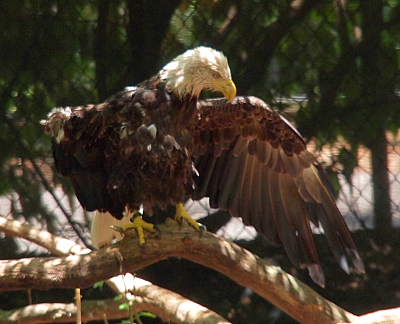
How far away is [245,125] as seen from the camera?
9.87ft

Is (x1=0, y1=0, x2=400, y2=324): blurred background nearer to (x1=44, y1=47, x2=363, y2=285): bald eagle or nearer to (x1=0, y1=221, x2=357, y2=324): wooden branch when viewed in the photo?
(x1=44, y1=47, x2=363, y2=285): bald eagle

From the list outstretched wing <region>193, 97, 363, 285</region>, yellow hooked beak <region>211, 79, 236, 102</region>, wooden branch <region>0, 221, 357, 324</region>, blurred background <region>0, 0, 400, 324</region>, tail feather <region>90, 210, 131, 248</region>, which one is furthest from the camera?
blurred background <region>0, 0, 400, 324</region>

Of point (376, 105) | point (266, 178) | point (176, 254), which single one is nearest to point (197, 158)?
point (266, 178)

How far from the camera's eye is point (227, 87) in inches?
105

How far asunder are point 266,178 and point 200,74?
72cm

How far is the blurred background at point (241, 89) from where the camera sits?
3.66 meters

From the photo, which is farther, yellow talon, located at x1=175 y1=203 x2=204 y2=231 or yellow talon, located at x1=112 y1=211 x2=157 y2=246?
yellow talon, located at x1=175 y1=203 x2=204 y2=231

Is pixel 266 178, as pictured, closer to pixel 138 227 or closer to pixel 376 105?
pixel 138 227

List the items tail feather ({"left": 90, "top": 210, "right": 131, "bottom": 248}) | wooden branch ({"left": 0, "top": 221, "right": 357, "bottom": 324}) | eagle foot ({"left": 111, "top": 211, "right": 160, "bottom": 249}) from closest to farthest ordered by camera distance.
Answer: wooden branch ({"left": 0, "top": 221, "right": 357, "bottom": 324}) < eagle foot ({"left": 111, "top": 211, "right": 160, "bottom": 249}) < tail feather ({"left": 90, "top": 210, "right": 131, "bottom": 248})

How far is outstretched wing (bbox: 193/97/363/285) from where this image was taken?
2.90m

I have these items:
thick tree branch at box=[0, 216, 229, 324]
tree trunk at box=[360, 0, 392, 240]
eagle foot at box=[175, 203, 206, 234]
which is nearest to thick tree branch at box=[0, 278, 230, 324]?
thick tree branch at box=[0, 216, 229, 324]

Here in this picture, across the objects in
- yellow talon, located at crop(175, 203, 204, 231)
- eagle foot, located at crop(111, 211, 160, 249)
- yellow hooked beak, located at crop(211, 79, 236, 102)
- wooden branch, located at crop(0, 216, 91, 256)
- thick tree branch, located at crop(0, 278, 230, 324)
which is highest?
yellow hooked beak, located at crop(211, 79, 236, 102)

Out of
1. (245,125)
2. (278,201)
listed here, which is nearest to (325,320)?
(278,201)

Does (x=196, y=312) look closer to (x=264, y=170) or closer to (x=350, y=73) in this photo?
(x=264, y=170)
